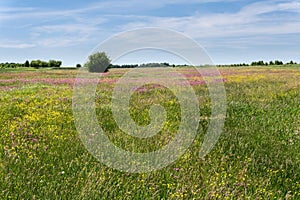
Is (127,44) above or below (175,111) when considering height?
above

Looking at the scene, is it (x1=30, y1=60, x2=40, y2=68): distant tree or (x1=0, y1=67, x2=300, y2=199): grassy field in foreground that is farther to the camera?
(x1=30, y1=60, x2=40, y2=68): distant tree

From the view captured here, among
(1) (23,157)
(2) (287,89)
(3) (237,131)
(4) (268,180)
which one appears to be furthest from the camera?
(2) (287,89)

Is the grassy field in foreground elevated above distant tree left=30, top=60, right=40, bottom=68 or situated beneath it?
situated beneath

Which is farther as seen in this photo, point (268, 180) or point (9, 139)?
point (9, 139)

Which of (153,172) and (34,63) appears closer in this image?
(153,172)

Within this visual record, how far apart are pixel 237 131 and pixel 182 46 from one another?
9.13 ft

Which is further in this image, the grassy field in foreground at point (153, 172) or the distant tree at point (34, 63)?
the distant tree at point (34, 63)

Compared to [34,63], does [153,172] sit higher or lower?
lower

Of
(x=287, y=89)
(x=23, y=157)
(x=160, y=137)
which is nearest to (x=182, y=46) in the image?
(x=160, y=137)

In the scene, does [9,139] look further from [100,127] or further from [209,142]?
[209,142]

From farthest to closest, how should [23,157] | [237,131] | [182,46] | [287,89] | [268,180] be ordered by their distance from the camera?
1. [287,89]
2. [237,131]
3. [182,46]
4. [23,157]
5. [268,180]

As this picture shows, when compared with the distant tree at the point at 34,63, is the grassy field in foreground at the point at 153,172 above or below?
below

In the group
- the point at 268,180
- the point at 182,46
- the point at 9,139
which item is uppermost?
the point at 182,46

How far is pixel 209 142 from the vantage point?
767cm
